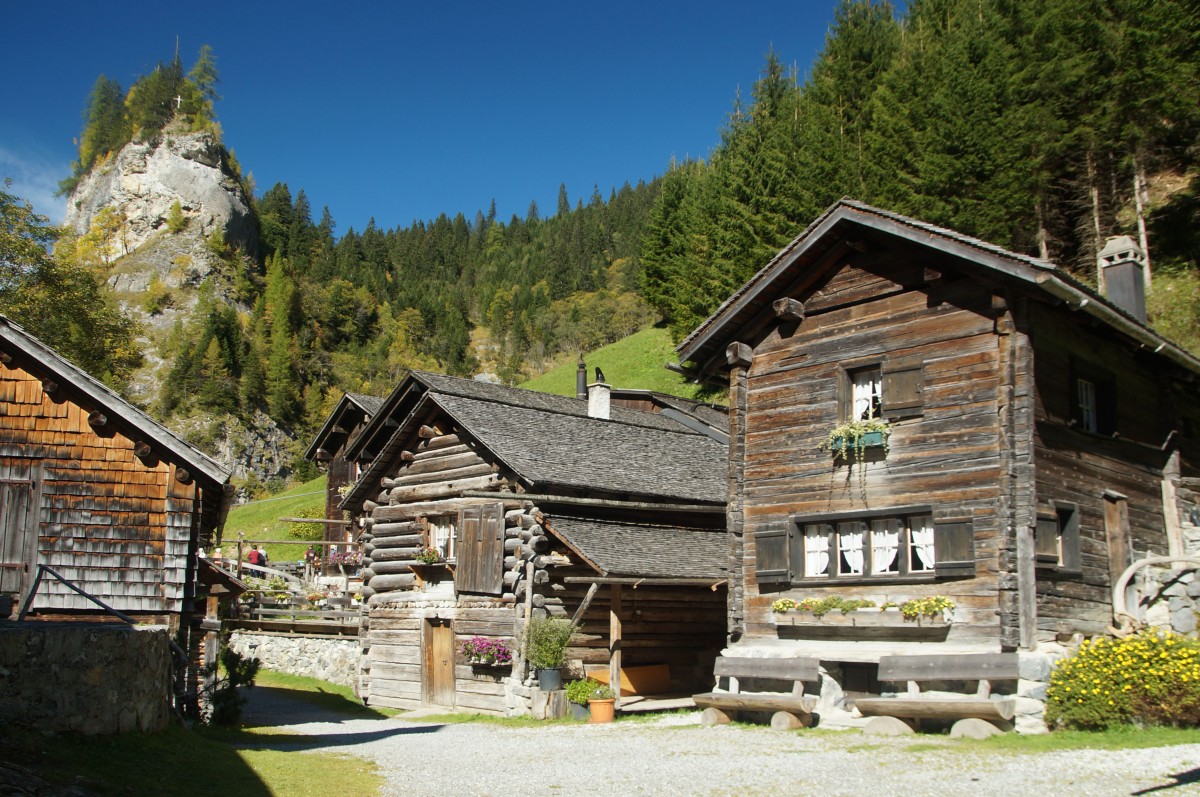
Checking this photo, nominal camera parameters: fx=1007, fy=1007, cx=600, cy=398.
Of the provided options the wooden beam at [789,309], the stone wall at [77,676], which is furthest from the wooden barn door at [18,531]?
the wooden beam at [789,309]

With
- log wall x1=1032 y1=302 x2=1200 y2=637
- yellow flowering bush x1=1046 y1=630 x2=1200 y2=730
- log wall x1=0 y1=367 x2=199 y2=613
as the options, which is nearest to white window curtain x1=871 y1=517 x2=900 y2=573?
log wall x1=1032 y1=302 x2=1200 y2=637

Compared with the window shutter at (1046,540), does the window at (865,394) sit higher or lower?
higher

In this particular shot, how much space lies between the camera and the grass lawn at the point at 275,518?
59.3 meters

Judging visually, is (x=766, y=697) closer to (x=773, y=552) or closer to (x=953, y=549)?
(x=773, y=552)

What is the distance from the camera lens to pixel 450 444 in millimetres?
26469

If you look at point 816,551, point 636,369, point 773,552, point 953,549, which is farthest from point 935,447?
point 636,369

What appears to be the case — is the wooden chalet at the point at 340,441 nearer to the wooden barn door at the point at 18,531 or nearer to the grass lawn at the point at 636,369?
the grass lawn at the point at 636,369

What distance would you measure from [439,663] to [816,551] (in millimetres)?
11282

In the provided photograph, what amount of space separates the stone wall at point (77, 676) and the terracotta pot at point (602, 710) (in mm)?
9983

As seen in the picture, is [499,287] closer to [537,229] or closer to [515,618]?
[537,229]

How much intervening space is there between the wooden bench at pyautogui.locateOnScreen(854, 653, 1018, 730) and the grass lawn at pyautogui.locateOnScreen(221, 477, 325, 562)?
44194 mm

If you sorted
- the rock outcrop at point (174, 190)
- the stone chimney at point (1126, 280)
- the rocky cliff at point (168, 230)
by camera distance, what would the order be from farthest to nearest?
the rock outcrop at point (174, 190) < the rocky cliff at point (168, 230) < the stone chimney at point (1126, 280)

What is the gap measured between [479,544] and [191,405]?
90.0 meters

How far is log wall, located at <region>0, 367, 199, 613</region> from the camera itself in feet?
58.5
